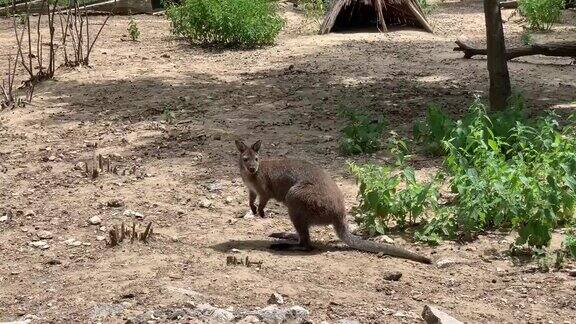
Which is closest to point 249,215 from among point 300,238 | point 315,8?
point 300,238

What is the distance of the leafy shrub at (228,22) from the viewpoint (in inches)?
539

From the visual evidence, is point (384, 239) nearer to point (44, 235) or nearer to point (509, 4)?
point (44, 235)

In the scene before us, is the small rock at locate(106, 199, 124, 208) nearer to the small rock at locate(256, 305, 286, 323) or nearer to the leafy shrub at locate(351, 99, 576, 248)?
the leafy shrub at locate(351, 99, 576, 248)

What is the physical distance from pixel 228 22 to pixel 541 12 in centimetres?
553

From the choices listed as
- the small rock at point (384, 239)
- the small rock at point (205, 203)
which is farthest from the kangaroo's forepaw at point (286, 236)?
the small rock at point (205, 203)

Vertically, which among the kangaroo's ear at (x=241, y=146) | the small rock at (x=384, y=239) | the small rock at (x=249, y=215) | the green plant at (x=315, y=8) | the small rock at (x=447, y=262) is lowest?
the small rock at (x=447, y=262)

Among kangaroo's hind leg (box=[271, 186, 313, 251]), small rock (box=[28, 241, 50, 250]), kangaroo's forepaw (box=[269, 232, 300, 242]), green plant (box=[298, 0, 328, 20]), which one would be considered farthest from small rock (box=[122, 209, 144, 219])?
green plant (box=[298, 0, 328, 20])

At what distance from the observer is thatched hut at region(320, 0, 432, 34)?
15.2 meters

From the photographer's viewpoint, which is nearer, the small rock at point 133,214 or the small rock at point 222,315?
the small rock at point 222,315

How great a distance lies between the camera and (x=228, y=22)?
44.8ft

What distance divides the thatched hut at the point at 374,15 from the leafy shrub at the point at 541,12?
1712 millimetres

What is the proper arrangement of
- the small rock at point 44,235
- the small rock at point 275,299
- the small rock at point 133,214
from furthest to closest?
the small rock at point 133,214 → the small rock at point 44,235 → the small rock at point 275,299

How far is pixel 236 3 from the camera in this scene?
45.0 feet

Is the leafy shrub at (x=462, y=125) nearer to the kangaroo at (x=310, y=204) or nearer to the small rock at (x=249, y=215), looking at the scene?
the kangaroo at (x=310, y=204)
